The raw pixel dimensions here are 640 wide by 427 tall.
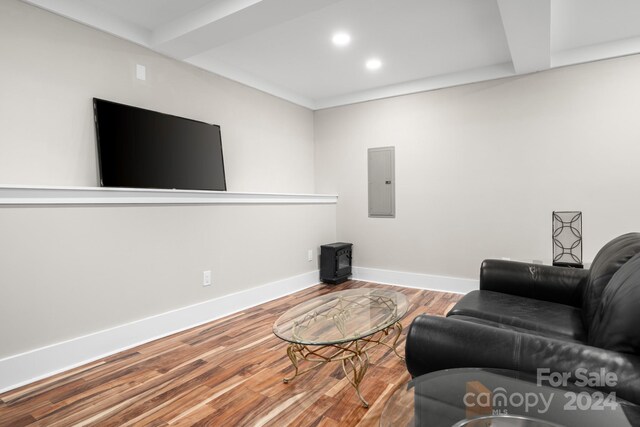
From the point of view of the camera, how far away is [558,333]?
1610mm

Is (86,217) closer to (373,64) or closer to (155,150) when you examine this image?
(155,150)

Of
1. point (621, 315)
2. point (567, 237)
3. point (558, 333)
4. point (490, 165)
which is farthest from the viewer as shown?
point (490, 165)

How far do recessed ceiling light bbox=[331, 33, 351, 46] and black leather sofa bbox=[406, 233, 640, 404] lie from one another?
2311 millimetres

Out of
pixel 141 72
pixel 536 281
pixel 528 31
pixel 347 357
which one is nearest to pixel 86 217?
pixel 141 72

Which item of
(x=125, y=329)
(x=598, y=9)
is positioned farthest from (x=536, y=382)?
(x=598, y=9)

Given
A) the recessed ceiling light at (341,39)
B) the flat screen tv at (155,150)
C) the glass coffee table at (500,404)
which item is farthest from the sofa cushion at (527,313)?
the flat screen tv at (155,150)

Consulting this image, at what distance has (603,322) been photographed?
49.3 inches

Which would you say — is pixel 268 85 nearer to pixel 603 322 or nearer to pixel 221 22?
pixel 221 22

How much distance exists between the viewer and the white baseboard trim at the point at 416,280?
3.94 metres

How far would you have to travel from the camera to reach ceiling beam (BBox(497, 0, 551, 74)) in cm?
220

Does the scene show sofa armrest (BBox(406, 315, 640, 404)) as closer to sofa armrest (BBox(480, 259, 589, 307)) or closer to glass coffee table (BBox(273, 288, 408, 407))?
glass coffee table (BBox(273, 288, 408, 407))

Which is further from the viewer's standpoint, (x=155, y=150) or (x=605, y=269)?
(x=155, y=150)

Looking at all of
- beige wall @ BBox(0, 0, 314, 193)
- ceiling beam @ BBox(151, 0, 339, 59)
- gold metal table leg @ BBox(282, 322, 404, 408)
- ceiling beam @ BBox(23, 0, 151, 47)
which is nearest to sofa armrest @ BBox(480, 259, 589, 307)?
gold metal table leg @ BBox(282, 322, 404, 408)

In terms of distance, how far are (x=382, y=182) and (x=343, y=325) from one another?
9.16ft
